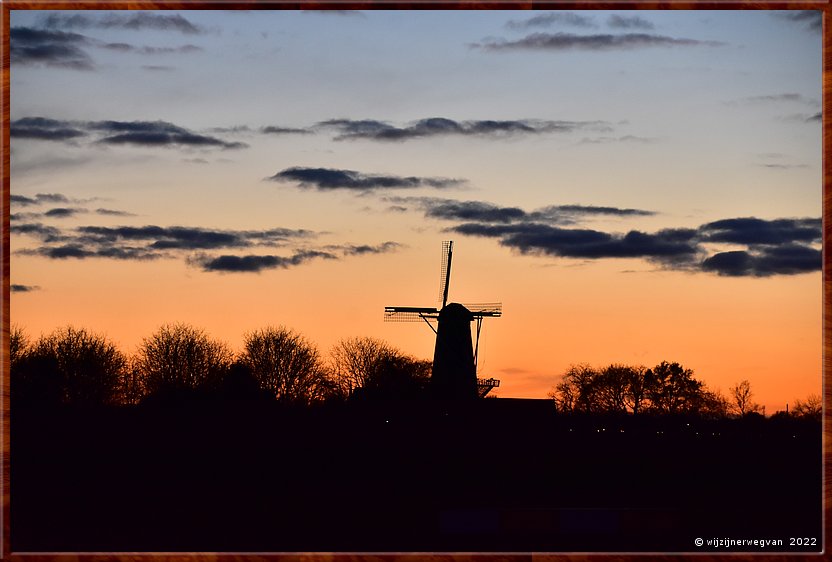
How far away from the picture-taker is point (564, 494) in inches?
1430

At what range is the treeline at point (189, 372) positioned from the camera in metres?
69.7

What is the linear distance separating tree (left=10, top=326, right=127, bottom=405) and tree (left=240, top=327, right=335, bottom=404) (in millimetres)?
10364

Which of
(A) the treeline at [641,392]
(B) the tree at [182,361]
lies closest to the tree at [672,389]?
(A) the treeline at [641,392]

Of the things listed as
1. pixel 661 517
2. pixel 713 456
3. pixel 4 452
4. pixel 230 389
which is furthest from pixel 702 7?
pixel 230 389

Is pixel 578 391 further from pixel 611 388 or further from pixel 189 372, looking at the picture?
pixel 189 372

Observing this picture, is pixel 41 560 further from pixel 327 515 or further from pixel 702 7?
pixel 327 515

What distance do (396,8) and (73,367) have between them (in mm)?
66925

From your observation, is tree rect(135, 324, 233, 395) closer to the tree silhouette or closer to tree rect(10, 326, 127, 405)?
tree rect(10, 326, 127, 405)

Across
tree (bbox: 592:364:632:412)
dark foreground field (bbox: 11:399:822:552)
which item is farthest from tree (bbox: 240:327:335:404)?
tree (bbox: 592:364:632:412)

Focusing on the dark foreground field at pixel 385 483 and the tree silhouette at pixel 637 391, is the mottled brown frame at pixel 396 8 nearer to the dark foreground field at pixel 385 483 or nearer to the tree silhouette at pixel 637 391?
the dark foreground field at pixel 385 483

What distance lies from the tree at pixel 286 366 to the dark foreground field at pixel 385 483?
23.5 meters

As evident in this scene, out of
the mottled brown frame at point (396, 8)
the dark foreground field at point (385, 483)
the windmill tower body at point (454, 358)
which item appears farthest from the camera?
the windmill tower body at point (454, 358)

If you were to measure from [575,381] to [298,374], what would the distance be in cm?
5006

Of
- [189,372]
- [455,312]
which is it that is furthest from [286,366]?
[455,312]
